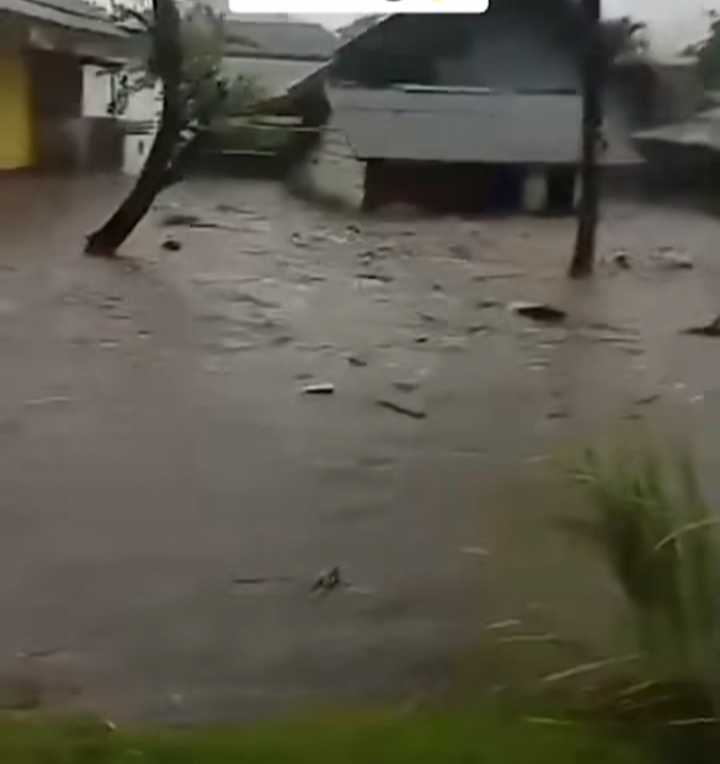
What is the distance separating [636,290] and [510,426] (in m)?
0.19

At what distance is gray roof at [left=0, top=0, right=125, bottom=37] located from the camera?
4.81 feet

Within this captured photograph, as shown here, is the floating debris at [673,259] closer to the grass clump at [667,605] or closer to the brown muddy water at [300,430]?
the brown muddy water at [300,430]

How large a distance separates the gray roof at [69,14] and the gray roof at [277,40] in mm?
106

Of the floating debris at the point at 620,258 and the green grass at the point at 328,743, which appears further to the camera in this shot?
the floating debris at the point at 620,258

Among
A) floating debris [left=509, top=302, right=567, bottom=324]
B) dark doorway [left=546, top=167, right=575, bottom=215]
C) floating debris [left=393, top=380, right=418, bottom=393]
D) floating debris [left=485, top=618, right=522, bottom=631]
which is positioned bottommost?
floating debris [left=485, top=618, right=522, bottom=631]

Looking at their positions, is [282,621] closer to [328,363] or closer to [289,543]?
[289,543]

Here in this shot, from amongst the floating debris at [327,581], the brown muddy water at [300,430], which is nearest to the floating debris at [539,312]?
the brown muddy water at [300,430]

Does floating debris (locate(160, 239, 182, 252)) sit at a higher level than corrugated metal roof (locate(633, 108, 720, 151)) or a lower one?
lower

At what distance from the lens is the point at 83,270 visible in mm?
1493

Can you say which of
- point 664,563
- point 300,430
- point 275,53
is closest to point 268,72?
point 275,53

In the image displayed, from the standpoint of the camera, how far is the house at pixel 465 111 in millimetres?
1491

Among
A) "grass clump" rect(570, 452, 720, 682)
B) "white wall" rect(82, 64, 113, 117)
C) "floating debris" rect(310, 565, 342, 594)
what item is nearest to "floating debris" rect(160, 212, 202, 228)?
"white wall" rect(82, 64, 113, 117)

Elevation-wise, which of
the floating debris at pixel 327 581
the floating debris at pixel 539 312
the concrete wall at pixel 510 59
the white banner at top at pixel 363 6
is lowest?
the floating debris at pixel 327 581

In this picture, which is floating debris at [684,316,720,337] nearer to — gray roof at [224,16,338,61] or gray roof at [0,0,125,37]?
gray roof at [224,16,338,61]
